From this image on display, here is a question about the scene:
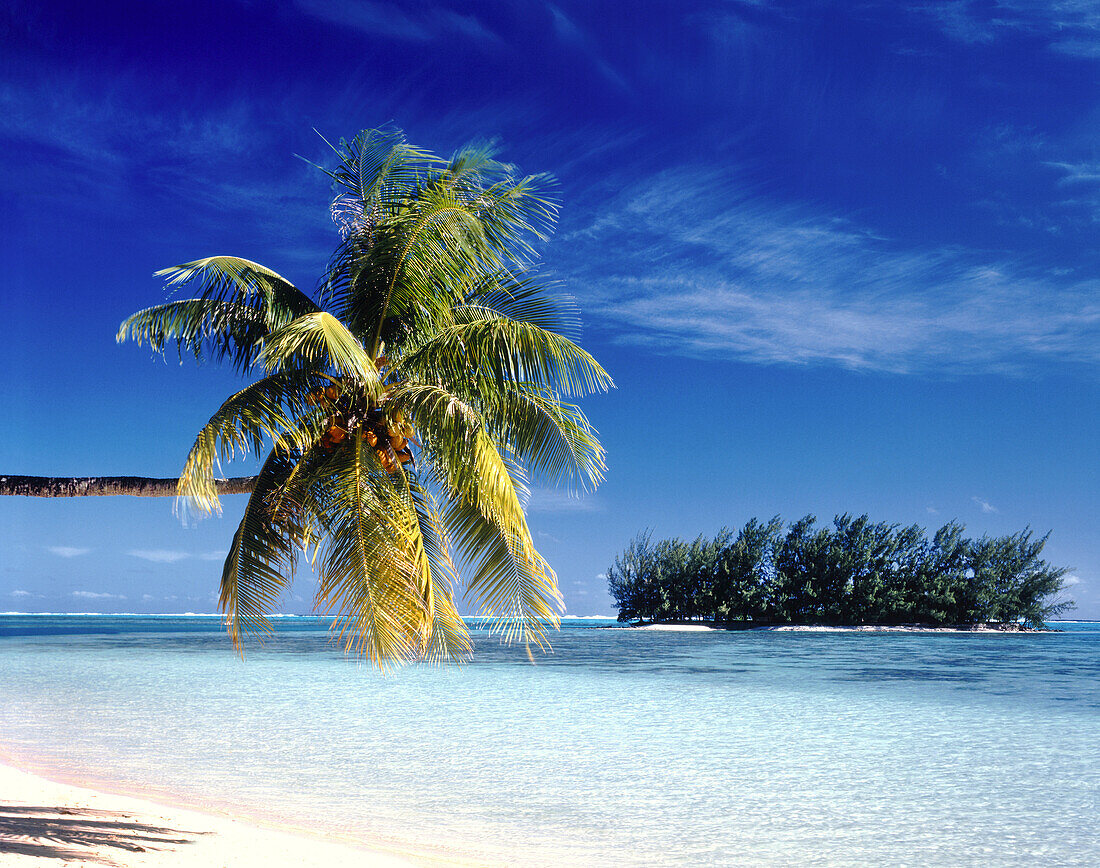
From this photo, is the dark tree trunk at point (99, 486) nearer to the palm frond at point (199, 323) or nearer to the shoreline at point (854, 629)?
the palm frond at point (199, 323)

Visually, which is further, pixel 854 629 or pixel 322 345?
pixel 854 629

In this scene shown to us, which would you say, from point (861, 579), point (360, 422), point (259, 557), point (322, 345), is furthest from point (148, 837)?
point (861, 579)

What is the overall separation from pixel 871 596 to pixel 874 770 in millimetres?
60518

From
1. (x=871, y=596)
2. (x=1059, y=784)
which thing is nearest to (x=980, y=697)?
(x=1059, y=784)

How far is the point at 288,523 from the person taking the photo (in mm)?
7109

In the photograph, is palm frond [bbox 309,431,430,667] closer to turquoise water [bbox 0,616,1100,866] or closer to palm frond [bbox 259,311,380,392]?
palm frond [bbox 259,311,380,392]

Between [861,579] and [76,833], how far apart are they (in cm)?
6927

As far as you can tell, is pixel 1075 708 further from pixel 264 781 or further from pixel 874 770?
pixel 264 781

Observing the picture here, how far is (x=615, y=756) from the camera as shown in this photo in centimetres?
1283

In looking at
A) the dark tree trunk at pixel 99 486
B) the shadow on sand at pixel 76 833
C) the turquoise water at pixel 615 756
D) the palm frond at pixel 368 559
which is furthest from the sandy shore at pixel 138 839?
the dark tree trunk at pixel 99 486

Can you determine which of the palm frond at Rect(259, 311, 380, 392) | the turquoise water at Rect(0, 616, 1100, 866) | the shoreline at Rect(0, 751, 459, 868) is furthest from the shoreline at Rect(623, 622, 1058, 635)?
the palm frond at Rect(259, 311, 380, 392)

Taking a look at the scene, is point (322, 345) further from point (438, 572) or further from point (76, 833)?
point (76, 833)

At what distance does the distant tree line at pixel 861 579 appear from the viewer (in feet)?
221

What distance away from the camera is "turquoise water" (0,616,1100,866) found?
8.63 m
